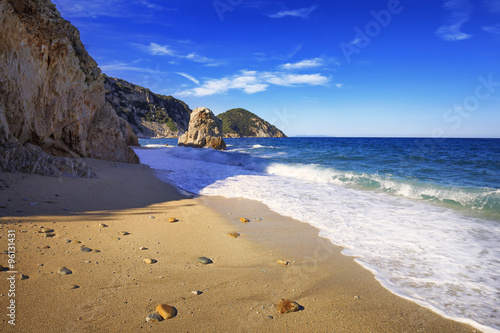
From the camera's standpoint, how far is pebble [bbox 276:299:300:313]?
86.6 inches

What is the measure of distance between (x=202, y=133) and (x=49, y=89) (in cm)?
3208

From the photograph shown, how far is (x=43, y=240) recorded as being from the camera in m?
3.14

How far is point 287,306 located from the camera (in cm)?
223

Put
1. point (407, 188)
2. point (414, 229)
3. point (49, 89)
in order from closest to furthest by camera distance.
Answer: point (414, 229) < point (49, 89) < point (407, 188)

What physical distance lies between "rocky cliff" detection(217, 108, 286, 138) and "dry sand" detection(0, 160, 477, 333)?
380 feet

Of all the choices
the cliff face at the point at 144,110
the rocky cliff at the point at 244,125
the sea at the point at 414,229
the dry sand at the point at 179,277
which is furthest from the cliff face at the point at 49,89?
the rocky cliff at the point at 244,125

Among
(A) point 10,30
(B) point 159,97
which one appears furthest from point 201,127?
(B) point 159,97

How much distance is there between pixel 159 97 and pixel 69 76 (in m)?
104

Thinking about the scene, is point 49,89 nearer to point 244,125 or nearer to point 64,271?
point 64,271

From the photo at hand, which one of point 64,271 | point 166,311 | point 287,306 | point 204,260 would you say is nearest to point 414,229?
point 287,306

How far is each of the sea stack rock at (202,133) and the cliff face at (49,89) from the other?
84.3ft

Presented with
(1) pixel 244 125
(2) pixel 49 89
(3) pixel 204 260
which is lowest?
(3) pixel 204 260

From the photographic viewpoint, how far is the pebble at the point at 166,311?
2.02m

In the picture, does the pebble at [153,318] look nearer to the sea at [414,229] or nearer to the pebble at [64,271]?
the pebble at [64,271]
